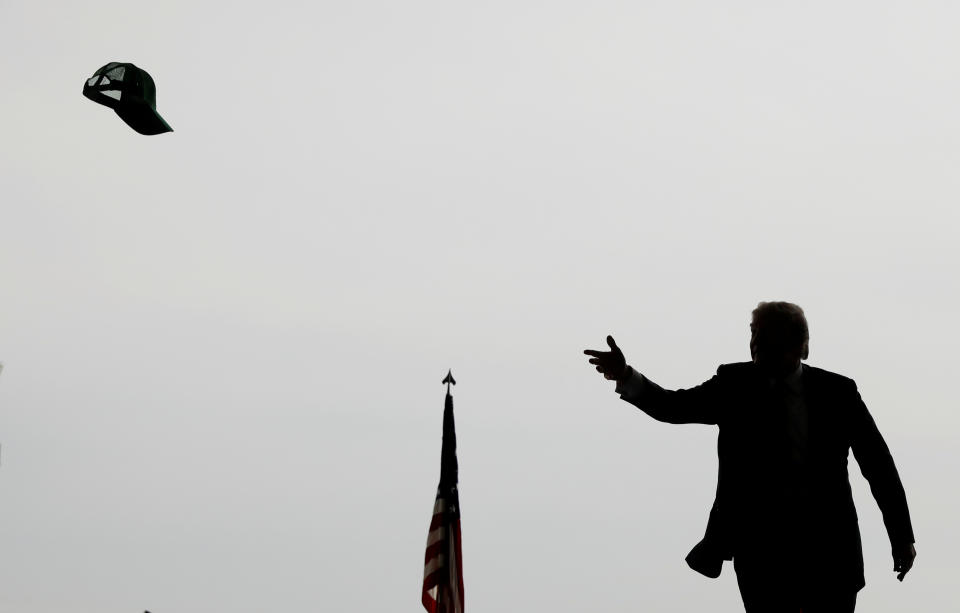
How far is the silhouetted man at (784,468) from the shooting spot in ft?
22.0

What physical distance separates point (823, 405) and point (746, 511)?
2.36 feet

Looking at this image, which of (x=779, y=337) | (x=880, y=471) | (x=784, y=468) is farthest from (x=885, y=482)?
(x=779, y=337)

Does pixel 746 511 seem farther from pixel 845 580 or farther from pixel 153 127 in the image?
pixel 153 127

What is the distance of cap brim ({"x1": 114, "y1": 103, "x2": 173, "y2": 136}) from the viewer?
12.0 meters

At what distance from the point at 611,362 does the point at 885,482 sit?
1.62 metres

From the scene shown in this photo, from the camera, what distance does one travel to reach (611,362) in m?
7.08

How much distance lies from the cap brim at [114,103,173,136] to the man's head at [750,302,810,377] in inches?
Result: 281

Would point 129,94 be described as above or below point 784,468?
A: above

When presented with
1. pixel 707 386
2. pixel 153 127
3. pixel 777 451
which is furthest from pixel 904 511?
pixel 153 127

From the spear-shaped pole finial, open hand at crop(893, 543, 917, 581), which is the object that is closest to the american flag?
the spear-shaped pole finial

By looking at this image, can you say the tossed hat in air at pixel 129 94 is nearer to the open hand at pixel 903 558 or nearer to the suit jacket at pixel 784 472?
the suit jacket at pixel 784 472

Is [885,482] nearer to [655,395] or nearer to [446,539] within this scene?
[655,395]

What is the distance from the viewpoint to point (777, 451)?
6855 mm

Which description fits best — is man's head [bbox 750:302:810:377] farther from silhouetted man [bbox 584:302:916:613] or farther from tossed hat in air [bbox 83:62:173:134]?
tossed hat in air [bbox 83:62:173:134]
